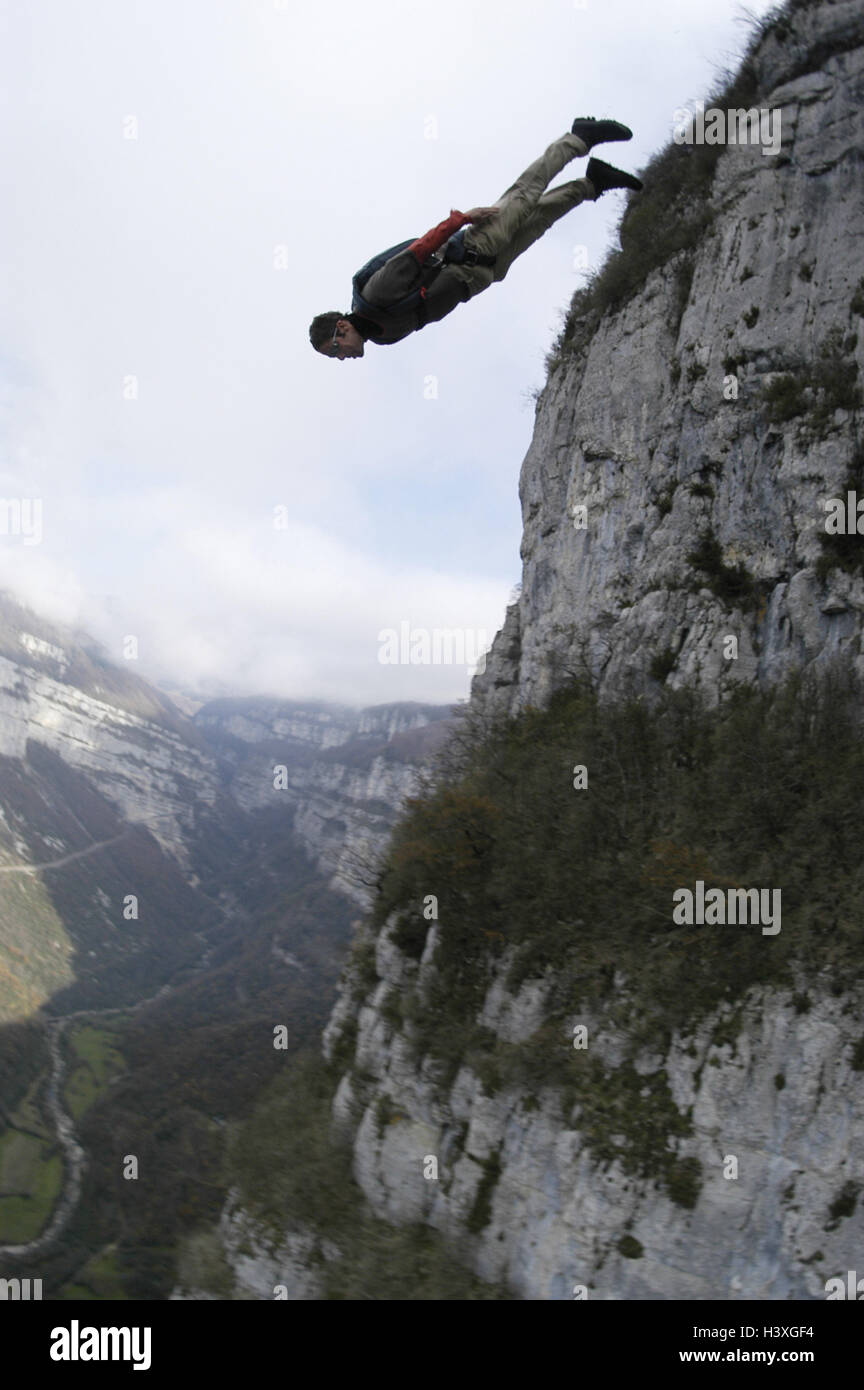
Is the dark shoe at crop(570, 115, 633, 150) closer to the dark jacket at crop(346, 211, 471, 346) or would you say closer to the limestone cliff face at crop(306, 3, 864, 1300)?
the dark jacket at crop(346, 211, 471, 346)

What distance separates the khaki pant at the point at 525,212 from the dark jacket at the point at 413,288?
0.13 meters

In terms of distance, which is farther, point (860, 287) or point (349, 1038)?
point (349, 1038)

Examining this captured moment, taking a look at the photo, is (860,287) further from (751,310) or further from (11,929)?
(11,929)

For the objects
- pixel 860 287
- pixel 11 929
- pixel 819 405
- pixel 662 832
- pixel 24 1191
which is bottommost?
pixel 24 1191

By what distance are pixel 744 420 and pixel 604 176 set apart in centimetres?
1441

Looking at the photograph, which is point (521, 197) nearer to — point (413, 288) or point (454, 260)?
point (454, 260)

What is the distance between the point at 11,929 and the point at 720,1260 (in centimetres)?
16820

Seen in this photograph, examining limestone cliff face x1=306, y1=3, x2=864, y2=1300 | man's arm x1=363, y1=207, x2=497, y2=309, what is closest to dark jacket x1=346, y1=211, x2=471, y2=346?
man's arm x1=363, y1=207, x2=497, y2=309

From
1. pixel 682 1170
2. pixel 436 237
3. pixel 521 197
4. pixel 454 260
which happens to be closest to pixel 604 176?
pixel 521 197

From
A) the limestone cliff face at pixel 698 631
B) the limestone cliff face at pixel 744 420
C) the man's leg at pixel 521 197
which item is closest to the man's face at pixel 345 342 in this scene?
the man's leg at pixel 521 197

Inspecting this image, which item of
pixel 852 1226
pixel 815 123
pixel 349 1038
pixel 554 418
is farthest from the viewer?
pixel 554 418

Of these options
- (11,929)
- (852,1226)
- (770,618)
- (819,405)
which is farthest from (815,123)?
(11,929)

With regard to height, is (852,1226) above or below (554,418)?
below

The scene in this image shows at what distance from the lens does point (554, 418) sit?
93.1 ft
